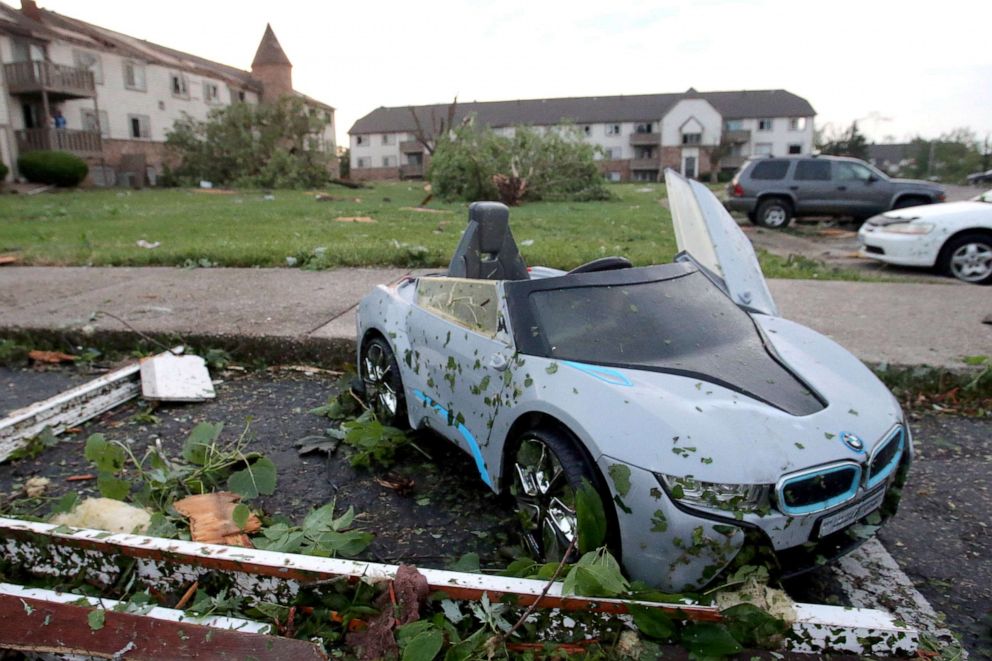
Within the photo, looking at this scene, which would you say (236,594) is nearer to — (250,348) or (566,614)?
(566,614)

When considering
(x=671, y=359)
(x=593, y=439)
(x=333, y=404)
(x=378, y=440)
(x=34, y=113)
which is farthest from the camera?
(x=34, y=113)

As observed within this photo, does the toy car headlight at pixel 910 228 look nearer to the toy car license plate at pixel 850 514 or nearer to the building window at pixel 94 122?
the toy car license plate at pixel 850 514

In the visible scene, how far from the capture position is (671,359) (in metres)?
2.84

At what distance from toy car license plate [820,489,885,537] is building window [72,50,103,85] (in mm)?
43180

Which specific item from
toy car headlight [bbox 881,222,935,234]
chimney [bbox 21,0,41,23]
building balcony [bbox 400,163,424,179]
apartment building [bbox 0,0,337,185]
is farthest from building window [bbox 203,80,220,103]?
toy car headlight [bbox 881,222,935,234]

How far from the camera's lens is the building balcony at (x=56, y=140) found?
3316 cm

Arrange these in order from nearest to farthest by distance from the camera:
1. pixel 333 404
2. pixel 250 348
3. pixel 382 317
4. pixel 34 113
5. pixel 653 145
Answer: pixel 382 317 → pixel 333 404 → pixel 250 348 → pixel 34 113 → pixel 653 145

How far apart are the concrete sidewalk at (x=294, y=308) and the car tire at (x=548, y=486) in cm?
309

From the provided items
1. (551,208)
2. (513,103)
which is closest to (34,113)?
(551,208)

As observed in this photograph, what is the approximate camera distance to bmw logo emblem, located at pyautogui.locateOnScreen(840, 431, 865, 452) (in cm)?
245

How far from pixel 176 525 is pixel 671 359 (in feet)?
7.57

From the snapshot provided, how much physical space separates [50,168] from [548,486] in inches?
1376

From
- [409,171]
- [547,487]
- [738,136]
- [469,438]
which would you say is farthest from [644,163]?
[547,487]

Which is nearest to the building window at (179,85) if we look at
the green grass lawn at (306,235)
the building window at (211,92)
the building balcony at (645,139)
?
the building window at (211,92)
